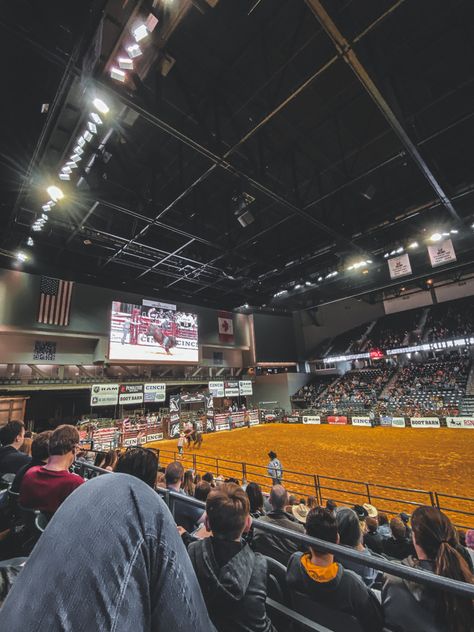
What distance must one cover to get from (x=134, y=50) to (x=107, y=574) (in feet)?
24.9

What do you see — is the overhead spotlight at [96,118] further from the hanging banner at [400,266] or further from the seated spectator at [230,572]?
the hanging banner at [400,266]

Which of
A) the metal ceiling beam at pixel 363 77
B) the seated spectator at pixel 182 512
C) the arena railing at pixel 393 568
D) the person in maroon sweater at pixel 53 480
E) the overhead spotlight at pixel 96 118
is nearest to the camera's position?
the arena railing at pixel 393 568

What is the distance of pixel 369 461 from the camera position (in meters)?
10.7

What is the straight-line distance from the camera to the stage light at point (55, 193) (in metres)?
9.27

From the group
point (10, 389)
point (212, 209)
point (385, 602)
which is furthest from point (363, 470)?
point (10, 389)

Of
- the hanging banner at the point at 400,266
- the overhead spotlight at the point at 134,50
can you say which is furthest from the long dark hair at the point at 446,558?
the hanging banner at the point at 400,266

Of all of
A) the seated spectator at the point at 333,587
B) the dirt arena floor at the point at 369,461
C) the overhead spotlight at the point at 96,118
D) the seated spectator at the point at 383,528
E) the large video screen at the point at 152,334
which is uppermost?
the overhead spotlight at the point at 96,118

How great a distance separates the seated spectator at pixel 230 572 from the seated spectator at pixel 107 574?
0.89 m

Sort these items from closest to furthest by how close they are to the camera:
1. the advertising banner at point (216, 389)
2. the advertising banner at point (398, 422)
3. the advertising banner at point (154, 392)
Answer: the advertising banner at point (154, 392), the advertising banner at point (216, 389), the advertising banner at point (398, 422)

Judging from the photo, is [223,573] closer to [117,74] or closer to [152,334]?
[117,74]

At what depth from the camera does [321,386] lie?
31.1 m

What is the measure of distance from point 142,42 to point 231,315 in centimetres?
2539

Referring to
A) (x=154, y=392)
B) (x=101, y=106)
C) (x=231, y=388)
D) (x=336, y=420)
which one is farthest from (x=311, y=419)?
(x=101, y=106)

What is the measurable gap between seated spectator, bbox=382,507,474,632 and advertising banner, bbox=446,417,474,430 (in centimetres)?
1909
